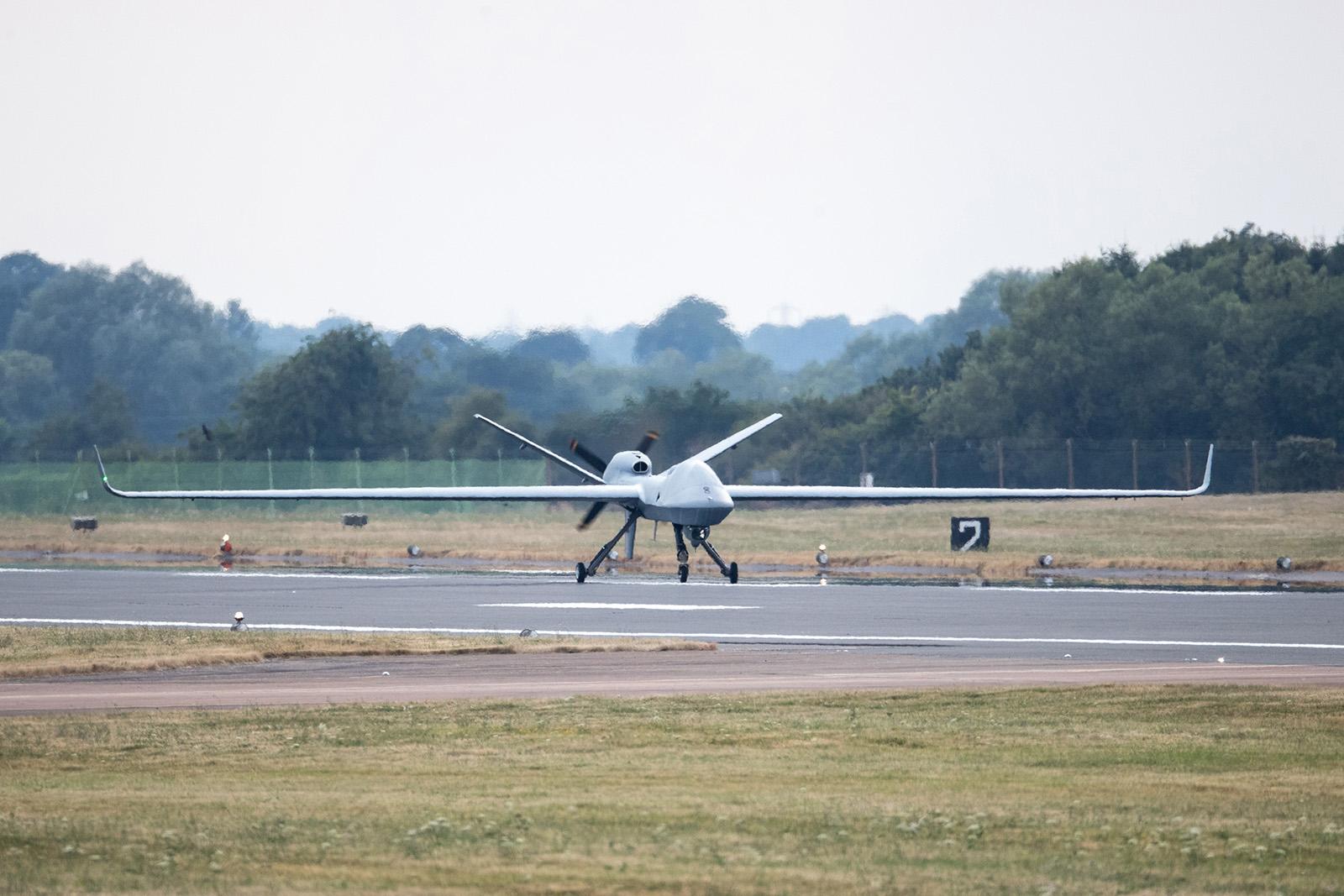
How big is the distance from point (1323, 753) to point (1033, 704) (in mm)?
4151

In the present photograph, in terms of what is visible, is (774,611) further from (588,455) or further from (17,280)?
(17,280)

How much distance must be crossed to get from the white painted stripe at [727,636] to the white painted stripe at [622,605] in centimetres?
559

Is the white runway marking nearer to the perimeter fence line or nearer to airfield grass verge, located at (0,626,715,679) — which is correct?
airfield grass verge, located at (0,626,715,679)

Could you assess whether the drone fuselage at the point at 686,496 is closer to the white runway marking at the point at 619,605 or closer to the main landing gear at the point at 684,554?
the main landing gear at the point at 684,554

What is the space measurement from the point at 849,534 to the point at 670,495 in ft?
87.8

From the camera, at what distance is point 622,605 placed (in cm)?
3859

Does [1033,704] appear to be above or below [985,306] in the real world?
below

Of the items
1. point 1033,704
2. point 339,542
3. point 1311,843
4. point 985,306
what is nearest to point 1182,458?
point 339,542

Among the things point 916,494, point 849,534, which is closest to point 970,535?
point 849,534

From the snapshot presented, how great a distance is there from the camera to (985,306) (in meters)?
200

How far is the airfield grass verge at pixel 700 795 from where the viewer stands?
11828 mm

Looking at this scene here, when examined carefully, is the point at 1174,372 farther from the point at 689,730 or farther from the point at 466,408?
the point at 689,730

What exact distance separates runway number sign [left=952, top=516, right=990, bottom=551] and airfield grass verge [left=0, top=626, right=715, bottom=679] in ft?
99.0

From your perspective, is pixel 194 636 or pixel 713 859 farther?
pixel 194 636
